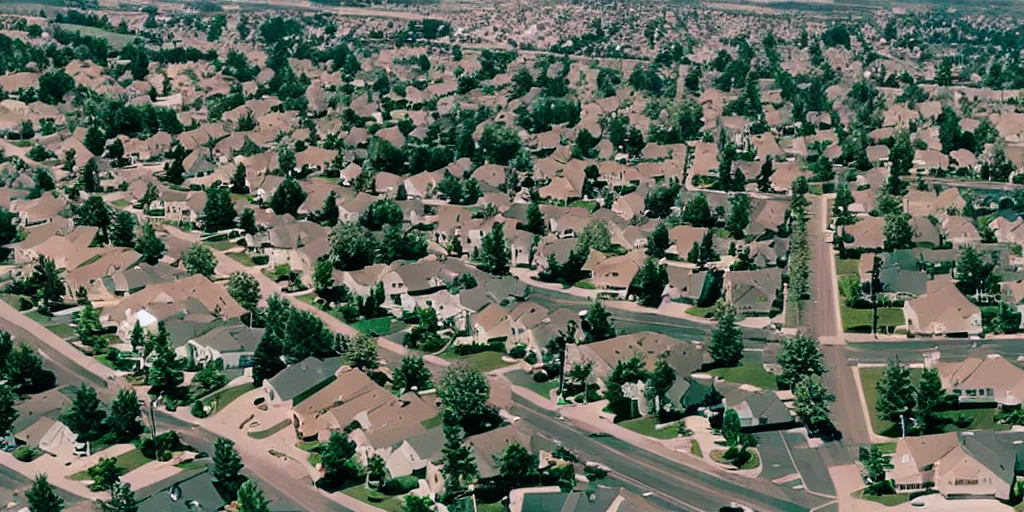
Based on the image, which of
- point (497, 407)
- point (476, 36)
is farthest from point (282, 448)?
point (476, 36)

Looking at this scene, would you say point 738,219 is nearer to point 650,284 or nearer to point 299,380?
point 650,284

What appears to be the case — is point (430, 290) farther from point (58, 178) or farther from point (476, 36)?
point (476, 36)

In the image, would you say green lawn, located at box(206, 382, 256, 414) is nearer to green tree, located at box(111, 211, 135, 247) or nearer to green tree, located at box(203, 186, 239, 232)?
green tree, located at box(111, 211, 135, 247)

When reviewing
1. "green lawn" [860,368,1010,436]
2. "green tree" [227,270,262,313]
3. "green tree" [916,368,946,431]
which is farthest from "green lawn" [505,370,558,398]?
"green tree" [227,270,262,313]

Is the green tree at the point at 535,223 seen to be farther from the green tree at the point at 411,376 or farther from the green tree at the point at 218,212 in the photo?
the green tree at the point at 411,376

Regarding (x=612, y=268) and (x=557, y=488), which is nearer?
(x=557, y=488)
